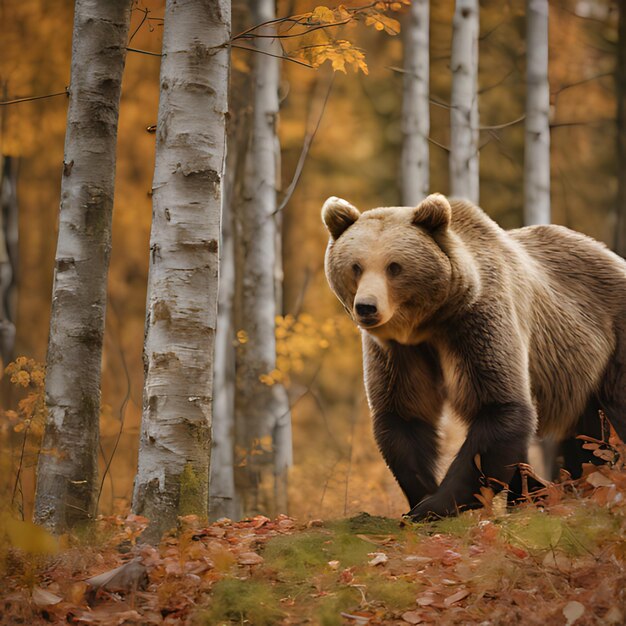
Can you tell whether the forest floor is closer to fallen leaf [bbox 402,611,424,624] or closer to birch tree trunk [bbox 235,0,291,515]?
fallen leaf [bbox 402,611,424,624]

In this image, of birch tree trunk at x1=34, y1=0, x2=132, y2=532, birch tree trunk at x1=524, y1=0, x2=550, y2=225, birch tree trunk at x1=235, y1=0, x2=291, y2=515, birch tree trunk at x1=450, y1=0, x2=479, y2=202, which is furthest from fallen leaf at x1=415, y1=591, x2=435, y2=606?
birch tree trunk at x1=524, y1=0, x2=550, y2=225

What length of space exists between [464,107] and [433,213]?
481cm

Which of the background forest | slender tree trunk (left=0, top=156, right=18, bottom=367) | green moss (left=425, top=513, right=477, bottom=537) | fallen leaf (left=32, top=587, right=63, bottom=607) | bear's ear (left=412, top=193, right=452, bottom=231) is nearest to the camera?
fallen leaf (left=32, top=587, right=63, bottom=607)

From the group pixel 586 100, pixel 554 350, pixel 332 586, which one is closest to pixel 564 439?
pixel 554 350

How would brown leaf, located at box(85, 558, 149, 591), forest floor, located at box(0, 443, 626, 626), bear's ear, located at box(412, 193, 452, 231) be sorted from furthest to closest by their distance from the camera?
bear's ear, located at box(412, 193, 452, 231) < brown leaf, located at box(85, 558, 149, 591) < forest floor, located at box(0, 443, 626, 626)

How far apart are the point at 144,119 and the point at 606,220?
328 inches

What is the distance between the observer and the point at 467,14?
942cm

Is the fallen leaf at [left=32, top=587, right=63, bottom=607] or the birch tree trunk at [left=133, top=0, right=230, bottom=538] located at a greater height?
the birch tree trunk at [left=133, top=0, right=230, bottom=538]

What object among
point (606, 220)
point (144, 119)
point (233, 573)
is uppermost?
point (144, 119)

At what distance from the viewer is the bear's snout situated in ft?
14.8

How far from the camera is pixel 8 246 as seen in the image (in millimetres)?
12523

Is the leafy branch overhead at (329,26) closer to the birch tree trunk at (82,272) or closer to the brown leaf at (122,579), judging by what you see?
the birch tree trunk at (82,272)

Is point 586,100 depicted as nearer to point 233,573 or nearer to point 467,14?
point 467,14

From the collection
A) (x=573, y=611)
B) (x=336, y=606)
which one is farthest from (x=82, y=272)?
(x=573, y=611)
